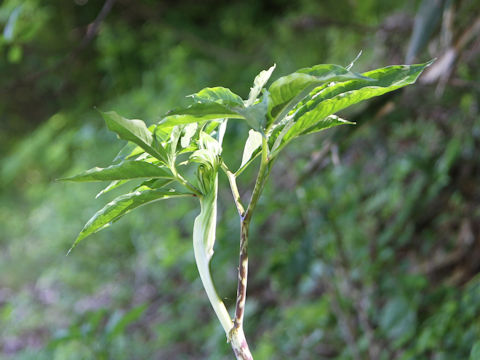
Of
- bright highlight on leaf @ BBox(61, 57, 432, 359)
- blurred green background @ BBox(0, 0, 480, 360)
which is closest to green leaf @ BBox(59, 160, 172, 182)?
bright highlight on leaf @ BBox(61, 57, 432, 359)

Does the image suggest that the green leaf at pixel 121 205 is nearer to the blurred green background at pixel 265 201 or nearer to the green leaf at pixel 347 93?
the green leaf at pixel 347 93

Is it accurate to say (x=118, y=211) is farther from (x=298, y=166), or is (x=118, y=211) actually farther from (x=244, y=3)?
(x=244, y=3)

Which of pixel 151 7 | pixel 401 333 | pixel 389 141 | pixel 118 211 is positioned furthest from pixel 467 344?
pixel 151 7

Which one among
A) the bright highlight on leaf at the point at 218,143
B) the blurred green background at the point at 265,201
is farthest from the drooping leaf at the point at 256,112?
the blurred green background at the point at 265,201

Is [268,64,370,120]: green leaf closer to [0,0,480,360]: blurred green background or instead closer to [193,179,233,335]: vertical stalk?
[193,179,233,335]: vertical stalk

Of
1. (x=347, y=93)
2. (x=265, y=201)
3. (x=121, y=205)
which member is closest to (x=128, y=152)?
(x=121, y=205)
